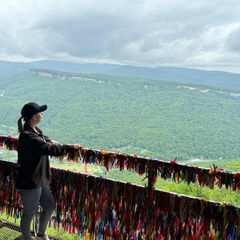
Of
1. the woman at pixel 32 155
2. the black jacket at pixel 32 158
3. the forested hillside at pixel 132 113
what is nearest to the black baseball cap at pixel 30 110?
the woman at pixel 32 155

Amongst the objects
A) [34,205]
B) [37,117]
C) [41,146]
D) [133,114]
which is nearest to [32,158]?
[41,146]

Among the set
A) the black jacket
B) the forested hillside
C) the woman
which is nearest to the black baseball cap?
the woman

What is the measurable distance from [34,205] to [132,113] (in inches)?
5527

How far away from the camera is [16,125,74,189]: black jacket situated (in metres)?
2.69

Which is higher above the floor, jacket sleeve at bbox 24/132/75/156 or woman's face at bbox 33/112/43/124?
woman's face at bbox 33/112/43/124

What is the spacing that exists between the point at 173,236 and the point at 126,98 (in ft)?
520

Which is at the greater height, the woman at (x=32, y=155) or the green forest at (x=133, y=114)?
the woman at (x=32, y=155)

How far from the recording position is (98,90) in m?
167

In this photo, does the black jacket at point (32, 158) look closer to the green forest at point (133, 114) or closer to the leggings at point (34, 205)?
the leggings at point (34, 205)

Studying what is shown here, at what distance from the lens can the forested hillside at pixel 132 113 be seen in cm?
10850

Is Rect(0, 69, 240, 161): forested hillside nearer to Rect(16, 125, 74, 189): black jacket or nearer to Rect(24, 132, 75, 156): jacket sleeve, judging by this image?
Rect(16, 125, 74, 189): black jacket

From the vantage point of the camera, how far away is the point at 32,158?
2746mm

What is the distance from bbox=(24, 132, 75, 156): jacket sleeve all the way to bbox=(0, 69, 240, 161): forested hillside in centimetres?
8991

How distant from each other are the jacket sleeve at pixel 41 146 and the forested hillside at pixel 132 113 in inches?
3540
